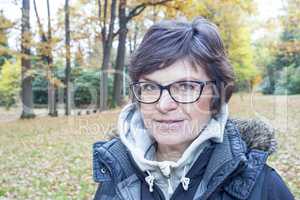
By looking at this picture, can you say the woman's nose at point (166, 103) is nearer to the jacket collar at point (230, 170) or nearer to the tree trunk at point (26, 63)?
the jacket collar at point (230, 170)

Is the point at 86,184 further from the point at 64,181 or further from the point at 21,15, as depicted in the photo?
the point at 21,15

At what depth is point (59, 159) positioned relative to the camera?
7.89 metres

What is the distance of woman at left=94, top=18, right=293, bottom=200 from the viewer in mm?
1413

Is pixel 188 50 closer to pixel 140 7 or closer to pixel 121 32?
pixel 140 7

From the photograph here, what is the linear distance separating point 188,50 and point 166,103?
8.2 inches

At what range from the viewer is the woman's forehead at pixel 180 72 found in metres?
1.47

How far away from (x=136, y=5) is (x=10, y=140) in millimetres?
10274

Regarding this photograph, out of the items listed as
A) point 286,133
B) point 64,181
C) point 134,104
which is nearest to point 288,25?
point 286,133

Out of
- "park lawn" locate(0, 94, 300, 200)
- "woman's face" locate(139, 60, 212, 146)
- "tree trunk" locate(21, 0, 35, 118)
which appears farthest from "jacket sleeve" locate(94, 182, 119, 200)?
"tree trunk" locate(21, 0, 35, 118)

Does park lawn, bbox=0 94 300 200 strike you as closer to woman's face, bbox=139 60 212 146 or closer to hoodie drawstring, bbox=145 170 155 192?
woman's face, bbox=139 60 212 146

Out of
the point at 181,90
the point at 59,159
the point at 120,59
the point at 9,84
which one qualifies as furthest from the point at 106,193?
the point at 9,84

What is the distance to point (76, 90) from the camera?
21.5 meters

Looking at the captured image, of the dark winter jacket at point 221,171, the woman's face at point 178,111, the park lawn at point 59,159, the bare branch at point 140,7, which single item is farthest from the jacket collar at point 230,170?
the bare branch at point 140,7

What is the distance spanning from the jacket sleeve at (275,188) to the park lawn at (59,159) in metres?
0.81
